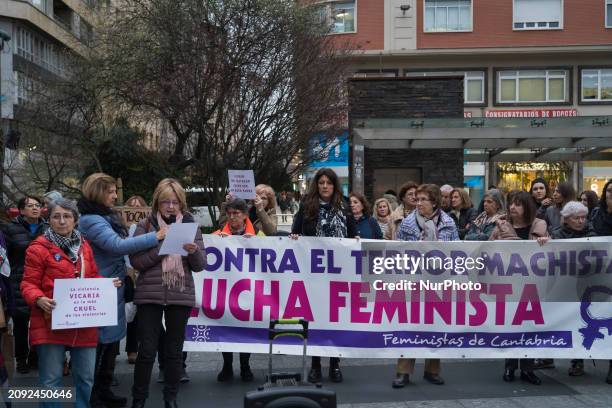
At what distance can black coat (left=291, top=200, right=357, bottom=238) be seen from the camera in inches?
269

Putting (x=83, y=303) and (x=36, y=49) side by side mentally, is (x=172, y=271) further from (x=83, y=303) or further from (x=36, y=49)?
(x=36, y=49)

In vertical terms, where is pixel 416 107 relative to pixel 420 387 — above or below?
above

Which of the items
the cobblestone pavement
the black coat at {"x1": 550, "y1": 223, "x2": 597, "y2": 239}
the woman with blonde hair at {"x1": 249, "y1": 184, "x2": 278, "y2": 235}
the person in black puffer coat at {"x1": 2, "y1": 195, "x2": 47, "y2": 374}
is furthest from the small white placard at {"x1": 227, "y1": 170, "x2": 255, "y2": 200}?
the black coat at {"x1": 550, "y1": 223, "x2": 597, "y2": 239}

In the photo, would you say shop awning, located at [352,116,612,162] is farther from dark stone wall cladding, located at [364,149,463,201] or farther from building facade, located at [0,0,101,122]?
building facade, located at [0,0,101,122]

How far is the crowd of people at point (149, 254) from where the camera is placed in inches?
192

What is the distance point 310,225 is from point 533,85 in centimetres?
3080

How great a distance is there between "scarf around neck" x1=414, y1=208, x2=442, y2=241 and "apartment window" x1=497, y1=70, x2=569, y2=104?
29.5 m

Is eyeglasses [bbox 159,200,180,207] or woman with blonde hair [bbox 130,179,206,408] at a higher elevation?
eyeglasses [bbox 159,200,180,207]

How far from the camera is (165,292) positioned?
5.27 meters

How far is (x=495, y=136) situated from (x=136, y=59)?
29.9 ft

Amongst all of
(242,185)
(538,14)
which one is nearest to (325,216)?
(242,185)

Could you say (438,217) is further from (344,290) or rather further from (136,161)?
(136,161)

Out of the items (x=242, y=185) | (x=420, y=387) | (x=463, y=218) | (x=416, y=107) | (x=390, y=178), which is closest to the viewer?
(x=420, y=387)

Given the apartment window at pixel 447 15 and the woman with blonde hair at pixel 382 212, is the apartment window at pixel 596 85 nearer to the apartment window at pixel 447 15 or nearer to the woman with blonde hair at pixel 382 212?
the apartment window at pixel 447 15
